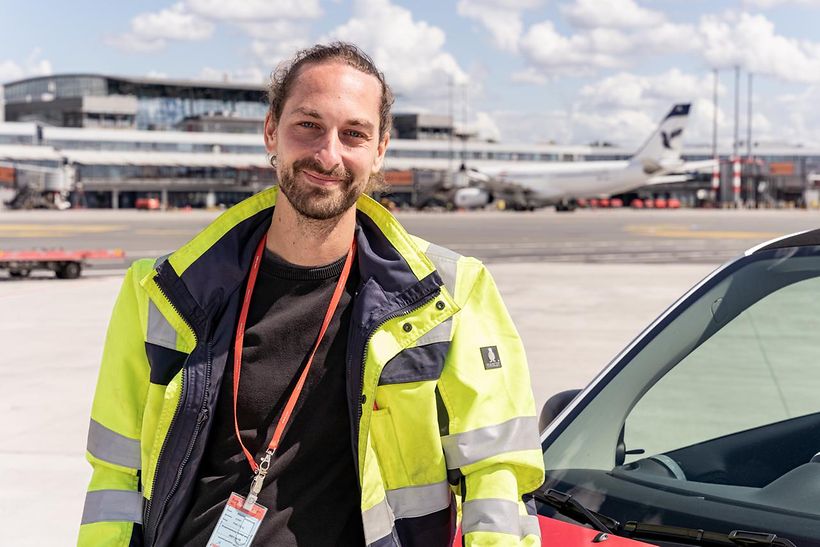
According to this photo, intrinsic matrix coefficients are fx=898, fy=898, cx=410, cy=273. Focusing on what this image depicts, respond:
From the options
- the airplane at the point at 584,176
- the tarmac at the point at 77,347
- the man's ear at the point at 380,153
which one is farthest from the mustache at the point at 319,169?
the airplane at the point at 584,176

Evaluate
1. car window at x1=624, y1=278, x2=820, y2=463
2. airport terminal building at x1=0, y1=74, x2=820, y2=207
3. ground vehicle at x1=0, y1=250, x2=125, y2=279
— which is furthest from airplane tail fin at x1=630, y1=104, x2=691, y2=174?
car window at x1=624, y1=278, x2=820, y2=463

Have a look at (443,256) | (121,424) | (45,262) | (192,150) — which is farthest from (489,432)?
(192,150)

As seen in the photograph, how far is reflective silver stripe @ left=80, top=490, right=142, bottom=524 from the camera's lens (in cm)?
208

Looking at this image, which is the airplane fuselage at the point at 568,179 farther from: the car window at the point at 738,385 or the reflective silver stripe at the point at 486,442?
the reflective silver stripe at the point at 486,442

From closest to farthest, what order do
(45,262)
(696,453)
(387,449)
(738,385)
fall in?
1. (387,449)
2. (696,453)
3. (738,385)
4. (45,262)

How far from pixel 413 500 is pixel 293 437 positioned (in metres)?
0.31

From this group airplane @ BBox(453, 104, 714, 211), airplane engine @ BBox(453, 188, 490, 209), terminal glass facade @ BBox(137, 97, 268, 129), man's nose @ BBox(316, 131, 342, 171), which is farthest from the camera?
terminal glass facade @ BBox(137, 97, 268, 129)

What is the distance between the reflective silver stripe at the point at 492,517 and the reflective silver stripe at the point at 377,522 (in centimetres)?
17

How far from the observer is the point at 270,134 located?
234cm

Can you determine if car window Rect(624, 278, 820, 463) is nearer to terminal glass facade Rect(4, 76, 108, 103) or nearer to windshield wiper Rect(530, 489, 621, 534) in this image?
windshield wiper Rect(530, 489, 621, 534)

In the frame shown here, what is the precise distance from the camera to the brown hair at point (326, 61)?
217 cm

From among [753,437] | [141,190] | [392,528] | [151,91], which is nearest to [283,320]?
[392,528]

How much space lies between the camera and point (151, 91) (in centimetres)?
12469

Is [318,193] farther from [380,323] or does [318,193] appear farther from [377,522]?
[377,522]
